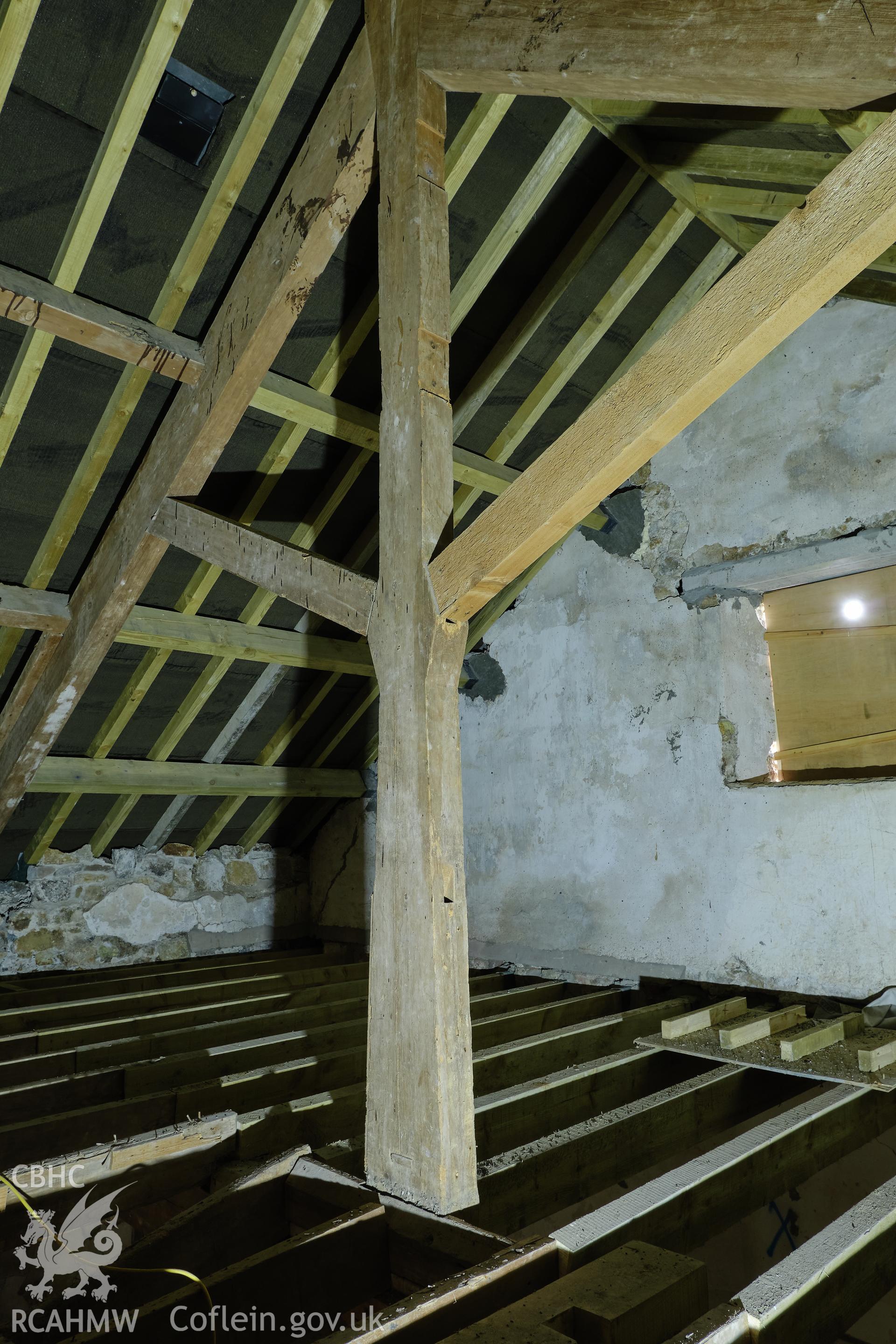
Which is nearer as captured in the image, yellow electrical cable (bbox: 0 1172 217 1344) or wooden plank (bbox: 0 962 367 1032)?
yellow electrical cable (bbox: 0 1172 217 1344)

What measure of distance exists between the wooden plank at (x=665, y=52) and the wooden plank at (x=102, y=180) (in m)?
0.74

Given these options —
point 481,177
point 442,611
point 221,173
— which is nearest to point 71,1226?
point 442,611

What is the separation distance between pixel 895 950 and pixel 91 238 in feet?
11.4

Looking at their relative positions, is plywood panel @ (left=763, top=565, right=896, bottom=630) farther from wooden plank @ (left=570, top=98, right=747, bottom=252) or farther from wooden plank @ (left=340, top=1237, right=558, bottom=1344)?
wooden plank @ (left=340, top=1237, right=558, bottom=1344)

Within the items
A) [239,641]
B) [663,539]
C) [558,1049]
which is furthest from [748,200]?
[558,1049]

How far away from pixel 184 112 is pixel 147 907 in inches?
157

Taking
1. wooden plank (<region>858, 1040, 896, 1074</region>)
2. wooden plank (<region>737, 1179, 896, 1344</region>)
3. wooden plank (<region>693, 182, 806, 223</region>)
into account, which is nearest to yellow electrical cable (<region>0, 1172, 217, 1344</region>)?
wooden plank (<region>737, 1179, 896, 1344</region>)

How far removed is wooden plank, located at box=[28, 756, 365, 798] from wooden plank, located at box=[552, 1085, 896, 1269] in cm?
317

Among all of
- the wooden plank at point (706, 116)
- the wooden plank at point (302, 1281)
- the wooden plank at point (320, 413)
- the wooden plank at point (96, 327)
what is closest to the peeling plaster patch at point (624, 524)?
the wooden plank at point (320, 413)

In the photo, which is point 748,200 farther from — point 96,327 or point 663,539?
point 96,327

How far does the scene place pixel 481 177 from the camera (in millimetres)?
2988

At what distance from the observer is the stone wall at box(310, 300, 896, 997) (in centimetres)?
330

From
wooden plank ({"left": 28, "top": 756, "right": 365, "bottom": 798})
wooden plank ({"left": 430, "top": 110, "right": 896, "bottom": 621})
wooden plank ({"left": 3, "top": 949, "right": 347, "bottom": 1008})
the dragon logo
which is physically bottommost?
the dragon logo

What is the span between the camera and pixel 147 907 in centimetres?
504
